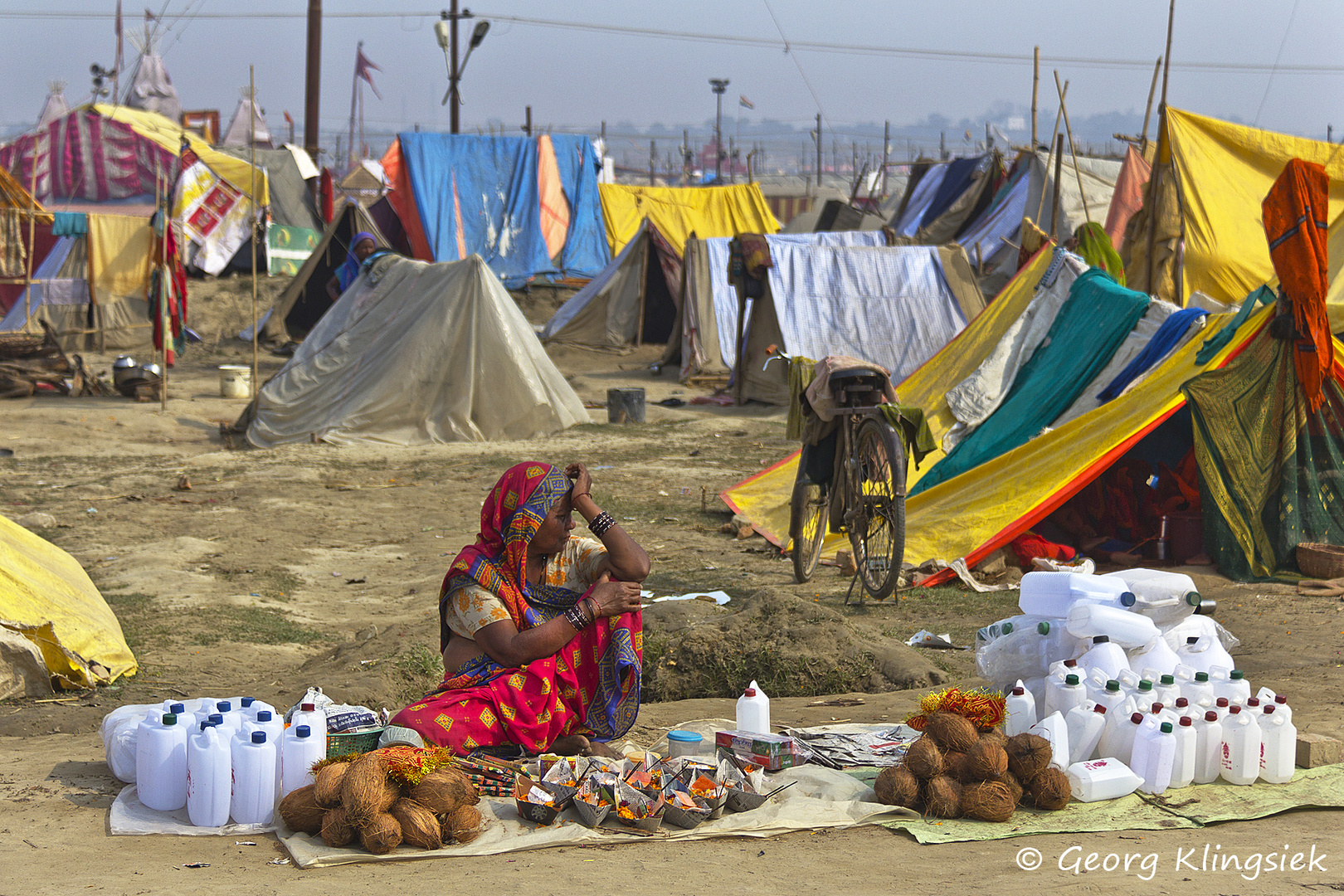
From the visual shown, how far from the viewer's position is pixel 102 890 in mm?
2936

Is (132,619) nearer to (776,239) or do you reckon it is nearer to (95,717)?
(95,717)

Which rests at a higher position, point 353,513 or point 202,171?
point 202,171

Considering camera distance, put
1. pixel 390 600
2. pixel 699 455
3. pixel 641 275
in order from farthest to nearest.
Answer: pixel 641 275
pixel 699 455
pixel 390 600

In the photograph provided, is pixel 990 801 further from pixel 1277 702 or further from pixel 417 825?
pixel 417 825

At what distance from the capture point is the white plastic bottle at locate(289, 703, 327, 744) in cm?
358

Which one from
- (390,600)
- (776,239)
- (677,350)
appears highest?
(776,239)

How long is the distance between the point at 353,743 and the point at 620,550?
1.02m

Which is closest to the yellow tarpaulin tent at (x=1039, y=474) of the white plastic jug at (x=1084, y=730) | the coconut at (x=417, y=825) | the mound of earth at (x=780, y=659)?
the mound of earth at (x=780, y=659)

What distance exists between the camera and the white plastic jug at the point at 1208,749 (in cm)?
375

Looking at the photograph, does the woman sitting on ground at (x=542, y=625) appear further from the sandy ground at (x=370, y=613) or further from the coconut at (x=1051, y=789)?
the coconut at (x=1051, y=789)

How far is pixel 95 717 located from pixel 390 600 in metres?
2.41

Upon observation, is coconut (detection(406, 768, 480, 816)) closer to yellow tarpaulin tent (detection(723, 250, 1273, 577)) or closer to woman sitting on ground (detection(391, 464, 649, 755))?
woman sitting on ground (detection(391, 464, 649, 755))

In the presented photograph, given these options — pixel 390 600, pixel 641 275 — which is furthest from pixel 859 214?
pixel 390 600

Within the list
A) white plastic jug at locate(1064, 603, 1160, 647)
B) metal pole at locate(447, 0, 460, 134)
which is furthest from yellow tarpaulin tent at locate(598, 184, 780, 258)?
white plastic jug at locate(1064, 603, 1160, 647)
